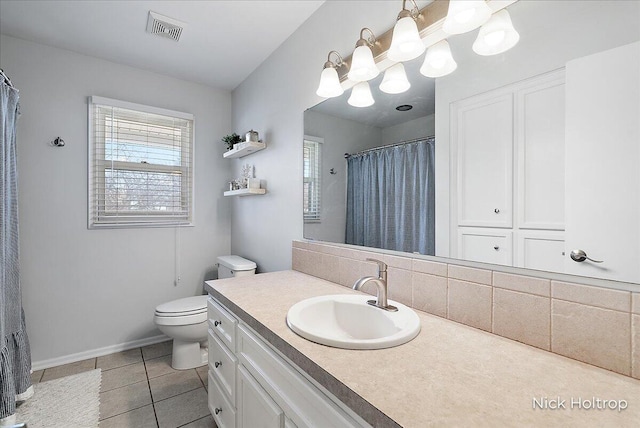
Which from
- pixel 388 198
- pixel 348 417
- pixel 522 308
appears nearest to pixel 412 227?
pixel 388 198

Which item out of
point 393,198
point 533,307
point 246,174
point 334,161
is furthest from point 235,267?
point 533,307

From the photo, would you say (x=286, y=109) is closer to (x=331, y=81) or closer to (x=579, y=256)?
(x=331, y=81)

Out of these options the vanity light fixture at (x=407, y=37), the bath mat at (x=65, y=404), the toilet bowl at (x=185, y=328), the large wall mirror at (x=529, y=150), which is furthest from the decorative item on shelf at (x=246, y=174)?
the bath mat at (x=65, y=404)

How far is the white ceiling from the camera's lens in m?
1.84

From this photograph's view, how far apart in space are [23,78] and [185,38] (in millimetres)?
1232

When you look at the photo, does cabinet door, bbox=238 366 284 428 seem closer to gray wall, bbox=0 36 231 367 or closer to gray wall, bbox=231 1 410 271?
gray wall, bbox=231 1 410 271

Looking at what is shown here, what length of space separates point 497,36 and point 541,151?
426 millimetres

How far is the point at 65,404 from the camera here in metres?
1.84

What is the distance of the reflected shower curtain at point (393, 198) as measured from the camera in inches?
48.8

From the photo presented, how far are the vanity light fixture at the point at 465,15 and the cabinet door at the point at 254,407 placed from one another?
141cm

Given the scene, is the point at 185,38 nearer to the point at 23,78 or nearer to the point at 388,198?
the point at 23,78

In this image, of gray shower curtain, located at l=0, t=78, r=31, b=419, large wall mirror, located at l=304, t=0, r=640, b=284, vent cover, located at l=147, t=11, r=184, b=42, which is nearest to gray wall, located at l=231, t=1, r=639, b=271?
large wall mirror, located at l=304, t=0, r=640, b=284

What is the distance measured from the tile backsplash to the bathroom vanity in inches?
1.5

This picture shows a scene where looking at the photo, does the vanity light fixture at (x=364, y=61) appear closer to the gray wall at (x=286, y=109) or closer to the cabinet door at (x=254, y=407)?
the gray wall at (x=286, y=109)
